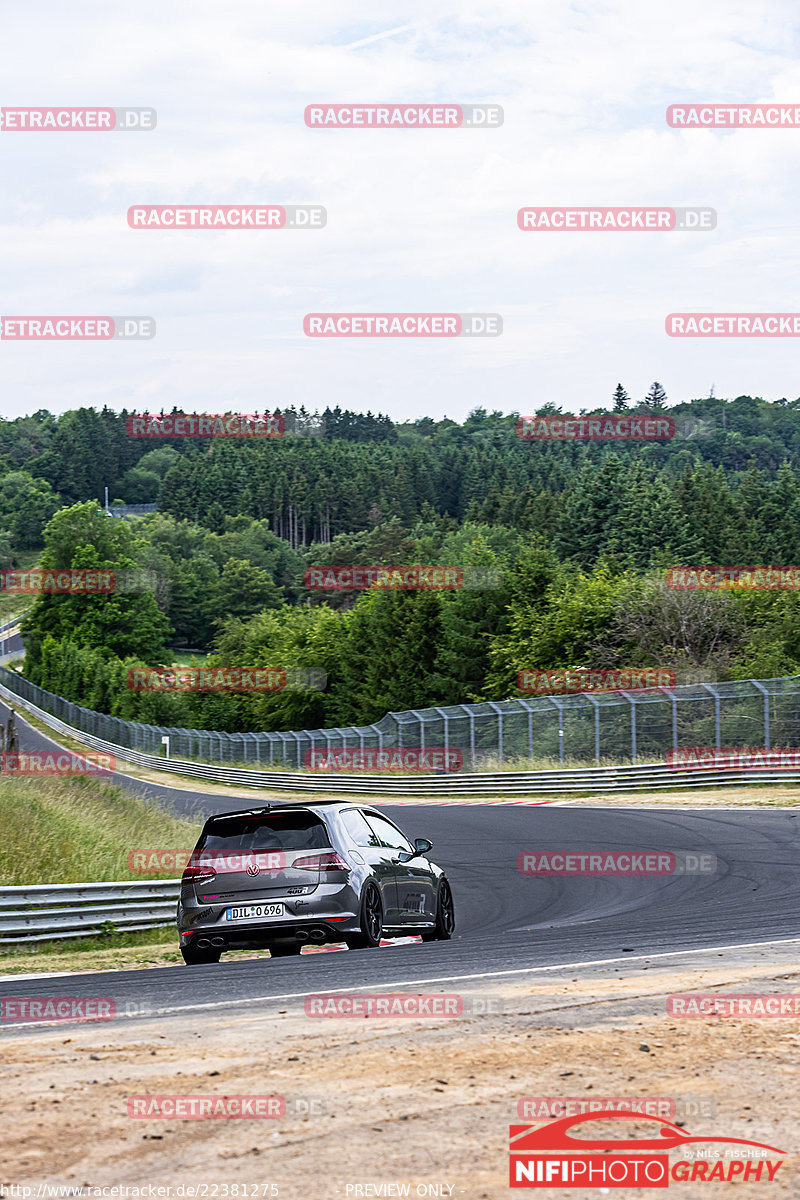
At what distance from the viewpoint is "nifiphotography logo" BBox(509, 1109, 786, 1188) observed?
4.73 m

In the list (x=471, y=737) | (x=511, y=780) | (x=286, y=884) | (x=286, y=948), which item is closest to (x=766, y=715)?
(x=511, y=780)

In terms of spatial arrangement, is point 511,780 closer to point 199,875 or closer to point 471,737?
point 471,737

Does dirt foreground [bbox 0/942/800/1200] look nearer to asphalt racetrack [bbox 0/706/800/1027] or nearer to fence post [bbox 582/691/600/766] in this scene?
asphalt racetrack [bbox 0/706/800/1027]

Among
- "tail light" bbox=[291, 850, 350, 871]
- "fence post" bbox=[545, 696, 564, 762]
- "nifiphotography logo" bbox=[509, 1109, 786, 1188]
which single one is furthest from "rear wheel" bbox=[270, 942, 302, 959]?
"fence post" bbox=[545, 696, 564, 762]

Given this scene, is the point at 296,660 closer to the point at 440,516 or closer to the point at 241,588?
the point at 241,588

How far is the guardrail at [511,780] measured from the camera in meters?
31.0

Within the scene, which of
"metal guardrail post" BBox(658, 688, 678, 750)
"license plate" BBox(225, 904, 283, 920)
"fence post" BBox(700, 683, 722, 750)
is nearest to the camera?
"license plate" BBox(225, 904, 283, 920)

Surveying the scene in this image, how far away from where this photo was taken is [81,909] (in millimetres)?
14234

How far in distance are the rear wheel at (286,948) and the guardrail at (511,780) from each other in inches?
699

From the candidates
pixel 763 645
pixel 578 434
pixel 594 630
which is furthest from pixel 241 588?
pixel 763 645

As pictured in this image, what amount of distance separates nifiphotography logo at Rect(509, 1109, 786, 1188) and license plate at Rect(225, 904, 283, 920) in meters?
6.64

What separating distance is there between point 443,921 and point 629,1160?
8760 mm

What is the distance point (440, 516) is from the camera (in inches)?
7505

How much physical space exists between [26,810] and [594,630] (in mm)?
38796
